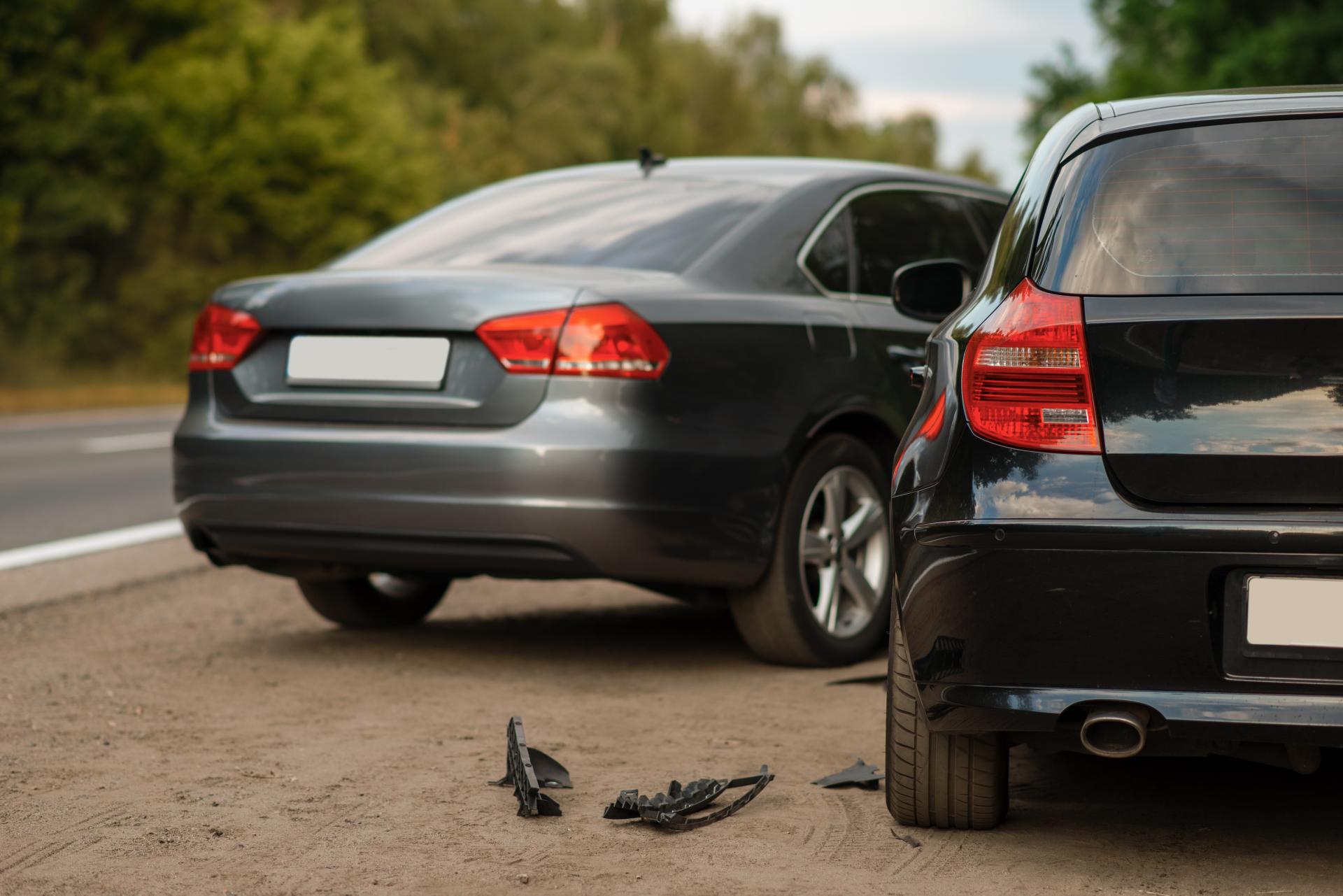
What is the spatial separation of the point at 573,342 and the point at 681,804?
167 cm

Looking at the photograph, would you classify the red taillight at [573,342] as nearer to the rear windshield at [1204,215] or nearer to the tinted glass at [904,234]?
the tinted glass at [904,234]

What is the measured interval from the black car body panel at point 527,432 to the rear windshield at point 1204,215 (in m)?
1.90

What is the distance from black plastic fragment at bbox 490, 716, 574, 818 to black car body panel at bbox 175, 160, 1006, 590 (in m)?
0.93

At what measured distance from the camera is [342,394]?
5.34m

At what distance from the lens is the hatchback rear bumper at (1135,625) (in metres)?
3.17

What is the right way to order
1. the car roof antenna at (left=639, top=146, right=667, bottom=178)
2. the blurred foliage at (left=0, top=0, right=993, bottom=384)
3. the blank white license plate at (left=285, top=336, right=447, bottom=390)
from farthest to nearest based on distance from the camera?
the blurred foliage at (left=0, top=0, right=993, bottom=384)
the car roof antenna at (left=639, top=146, right=667, bottom=178)
the blank white license plate at (left=285, top=336, right=447, bottom=390)

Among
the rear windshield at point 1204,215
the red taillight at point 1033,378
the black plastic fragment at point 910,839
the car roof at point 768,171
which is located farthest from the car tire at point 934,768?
the car roof at point 768,171

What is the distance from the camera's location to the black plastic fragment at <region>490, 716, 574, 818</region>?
391 centimetres

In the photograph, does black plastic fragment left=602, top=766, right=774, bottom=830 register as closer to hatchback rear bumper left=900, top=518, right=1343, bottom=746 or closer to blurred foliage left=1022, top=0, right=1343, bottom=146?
hatchback rear bumper left=900, top=518, right=1343, bottom=746

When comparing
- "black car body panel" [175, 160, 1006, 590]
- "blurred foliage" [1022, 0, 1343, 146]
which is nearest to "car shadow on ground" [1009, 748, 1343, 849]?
"black car body panel" [175, 160, 1006, 590]

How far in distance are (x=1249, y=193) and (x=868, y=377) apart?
Answer: 8.25ft

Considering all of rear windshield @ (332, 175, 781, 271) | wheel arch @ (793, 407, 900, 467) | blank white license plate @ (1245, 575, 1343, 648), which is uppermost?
rear windshield @ (332, 175, 781, 271)

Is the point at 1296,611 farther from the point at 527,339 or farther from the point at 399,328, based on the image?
the point at 399,328

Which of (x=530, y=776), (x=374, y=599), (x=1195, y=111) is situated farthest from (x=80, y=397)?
(x=1195, y=111)
